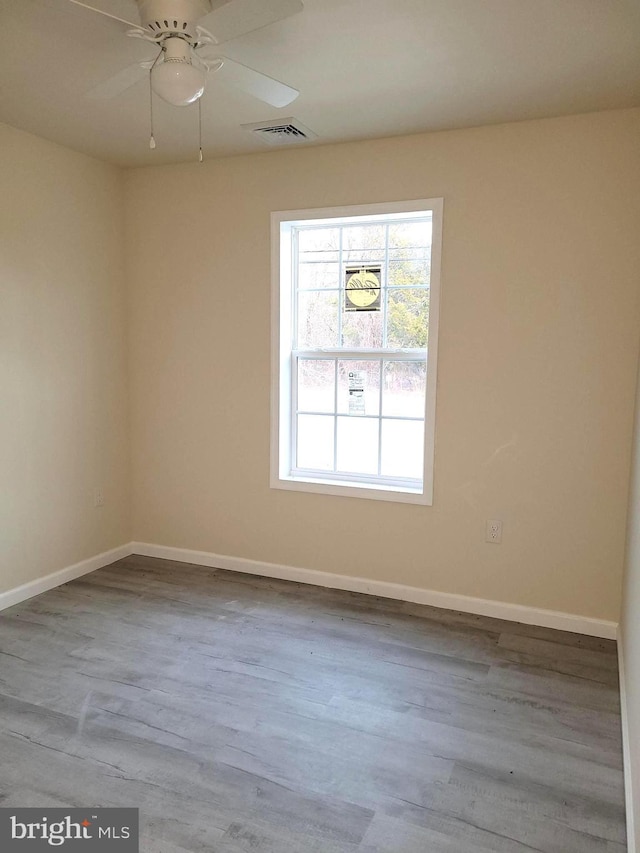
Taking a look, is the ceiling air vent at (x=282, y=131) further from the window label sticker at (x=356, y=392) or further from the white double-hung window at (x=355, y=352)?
the window label sticker at (x=356, y=392)

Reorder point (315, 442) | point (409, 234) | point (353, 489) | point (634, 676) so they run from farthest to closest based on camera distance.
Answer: point (315, 442) → point (353, 489) → point (409, 234) → point (634, 676)

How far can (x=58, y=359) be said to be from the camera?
3.63 meters

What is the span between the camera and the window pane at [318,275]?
12.1ft

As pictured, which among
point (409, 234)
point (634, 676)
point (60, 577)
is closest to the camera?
point (634, 676)

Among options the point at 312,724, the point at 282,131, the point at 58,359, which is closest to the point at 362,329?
the point at 282,131

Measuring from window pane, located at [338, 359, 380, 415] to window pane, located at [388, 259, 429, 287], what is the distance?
18.9 inches

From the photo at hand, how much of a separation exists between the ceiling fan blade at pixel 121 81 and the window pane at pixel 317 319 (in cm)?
176

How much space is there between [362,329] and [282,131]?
115cm

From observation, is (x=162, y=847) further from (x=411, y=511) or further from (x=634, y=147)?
(x=634, y=147)

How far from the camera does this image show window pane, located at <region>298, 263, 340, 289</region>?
3.68 metres

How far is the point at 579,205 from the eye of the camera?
2.94 m

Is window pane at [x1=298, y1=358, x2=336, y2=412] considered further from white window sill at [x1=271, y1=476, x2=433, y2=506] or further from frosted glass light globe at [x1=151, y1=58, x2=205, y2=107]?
frosted glass light globe at [x1=151, y1=58, x2=205, y2=107]

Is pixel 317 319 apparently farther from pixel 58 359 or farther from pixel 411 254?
pixel 58 359
